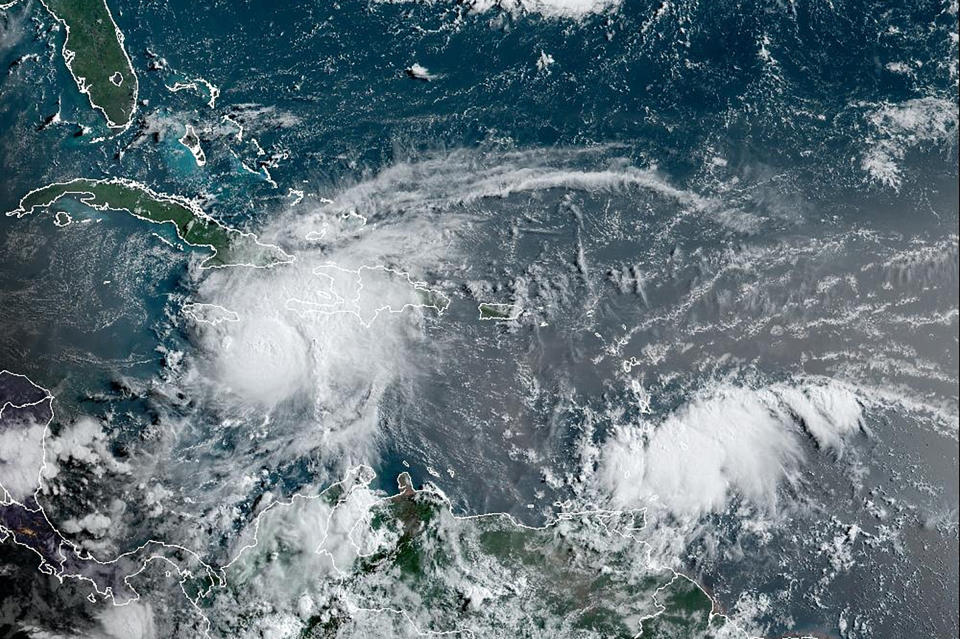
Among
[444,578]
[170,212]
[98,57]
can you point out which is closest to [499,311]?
[444,578]

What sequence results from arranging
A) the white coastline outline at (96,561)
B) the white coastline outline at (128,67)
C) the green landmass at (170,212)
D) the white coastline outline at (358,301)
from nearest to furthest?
the white coastline outline at (96,561), the white coastline outline at (358,301), the green landmass at (170,212), the white coastline outline at (128,67)

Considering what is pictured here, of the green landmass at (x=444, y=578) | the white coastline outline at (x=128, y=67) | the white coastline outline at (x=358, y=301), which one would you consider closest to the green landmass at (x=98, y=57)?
the white coastline outline at (x=128, y=67)

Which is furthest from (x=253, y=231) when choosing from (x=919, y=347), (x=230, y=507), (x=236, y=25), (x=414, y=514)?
(x=919, y=347)

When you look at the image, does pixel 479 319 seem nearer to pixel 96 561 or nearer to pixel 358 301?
pixel 358 301

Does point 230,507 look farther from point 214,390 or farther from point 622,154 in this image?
point 622,154

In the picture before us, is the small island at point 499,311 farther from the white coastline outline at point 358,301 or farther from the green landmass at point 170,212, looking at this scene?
the green landmass at point 170,212
